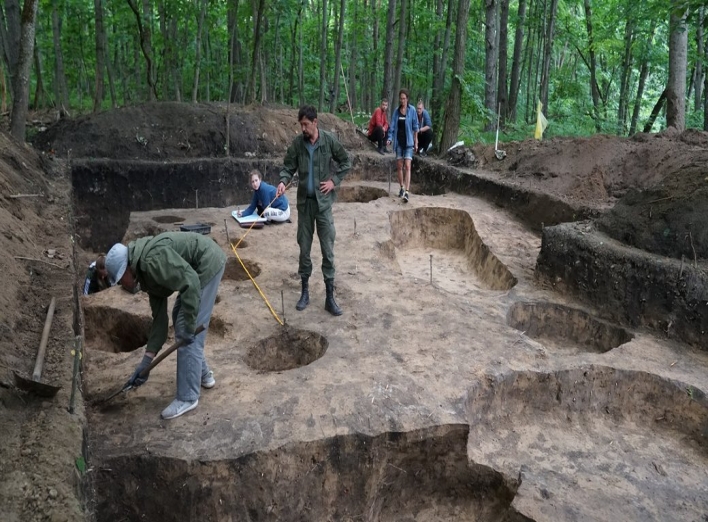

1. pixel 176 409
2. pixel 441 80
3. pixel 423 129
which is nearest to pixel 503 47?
pixel 441 80

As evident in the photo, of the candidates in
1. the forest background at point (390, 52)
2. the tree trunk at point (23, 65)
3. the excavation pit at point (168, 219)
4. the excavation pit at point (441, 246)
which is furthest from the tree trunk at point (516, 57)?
the tree trunk at point (23, 65)

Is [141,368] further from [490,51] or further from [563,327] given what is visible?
[490,51]

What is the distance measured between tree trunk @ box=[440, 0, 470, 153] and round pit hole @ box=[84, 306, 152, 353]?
10.2 meters

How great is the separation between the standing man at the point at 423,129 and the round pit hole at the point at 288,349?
29.9ft

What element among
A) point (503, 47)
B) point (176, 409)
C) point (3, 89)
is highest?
point (503, 47)

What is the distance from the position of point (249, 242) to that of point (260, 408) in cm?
462

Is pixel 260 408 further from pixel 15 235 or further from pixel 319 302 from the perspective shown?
pixel 15 235

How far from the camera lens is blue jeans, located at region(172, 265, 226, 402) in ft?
13.5

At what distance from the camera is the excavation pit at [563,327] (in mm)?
6461

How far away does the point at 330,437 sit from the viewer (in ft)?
13.2

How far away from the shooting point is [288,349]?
19.0 feet

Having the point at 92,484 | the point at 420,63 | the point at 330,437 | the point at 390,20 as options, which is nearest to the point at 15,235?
the point at 92,484

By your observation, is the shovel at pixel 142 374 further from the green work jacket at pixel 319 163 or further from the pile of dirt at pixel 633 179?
the pile of dirt at pixel 633 179

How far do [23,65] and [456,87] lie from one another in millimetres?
9418
